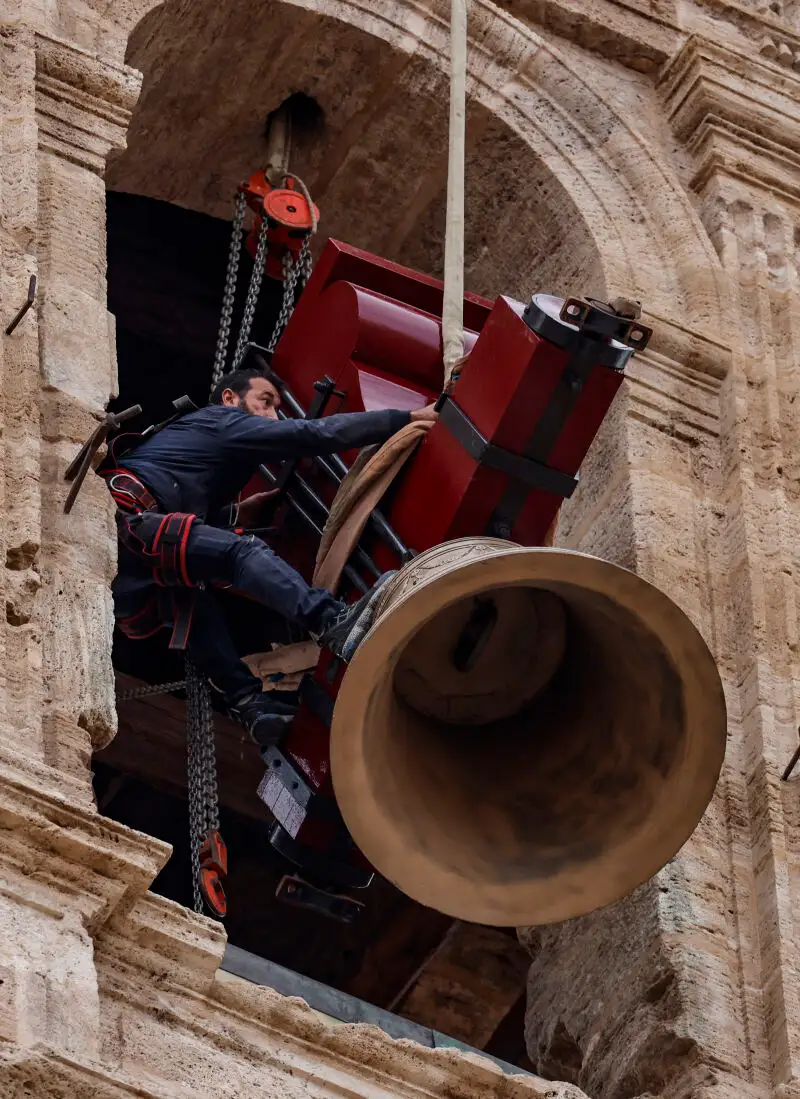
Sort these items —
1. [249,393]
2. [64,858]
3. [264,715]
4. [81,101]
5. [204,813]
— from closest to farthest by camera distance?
[64,858] → [204,813] → [264,715] → [249,393] → [81,101]

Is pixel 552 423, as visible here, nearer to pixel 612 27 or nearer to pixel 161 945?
pixel 161 945

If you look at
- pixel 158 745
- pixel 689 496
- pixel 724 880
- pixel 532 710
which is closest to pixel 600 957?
pixel 724 880

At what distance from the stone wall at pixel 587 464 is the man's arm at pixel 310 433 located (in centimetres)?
42

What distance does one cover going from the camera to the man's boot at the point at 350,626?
6883 mm

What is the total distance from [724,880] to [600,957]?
0.36 meters

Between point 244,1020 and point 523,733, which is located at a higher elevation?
point 523,733

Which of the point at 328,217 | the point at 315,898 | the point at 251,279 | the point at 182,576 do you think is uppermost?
the point at 328,217

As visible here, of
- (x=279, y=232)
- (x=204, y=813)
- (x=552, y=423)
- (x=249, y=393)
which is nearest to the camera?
(x=552, y=423)

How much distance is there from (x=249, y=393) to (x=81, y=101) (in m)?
0.95

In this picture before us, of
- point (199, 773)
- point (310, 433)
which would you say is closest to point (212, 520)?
point (310, 433)

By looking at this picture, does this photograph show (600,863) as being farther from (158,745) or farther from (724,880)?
(158,745)

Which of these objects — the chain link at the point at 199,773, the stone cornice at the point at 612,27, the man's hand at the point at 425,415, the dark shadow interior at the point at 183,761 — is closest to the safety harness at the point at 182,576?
the chain link at the point at 199,773

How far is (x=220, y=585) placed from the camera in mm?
7984

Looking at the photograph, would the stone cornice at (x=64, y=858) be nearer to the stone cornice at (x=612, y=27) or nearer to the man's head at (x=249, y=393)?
the man's head at (x=249, y=393)
